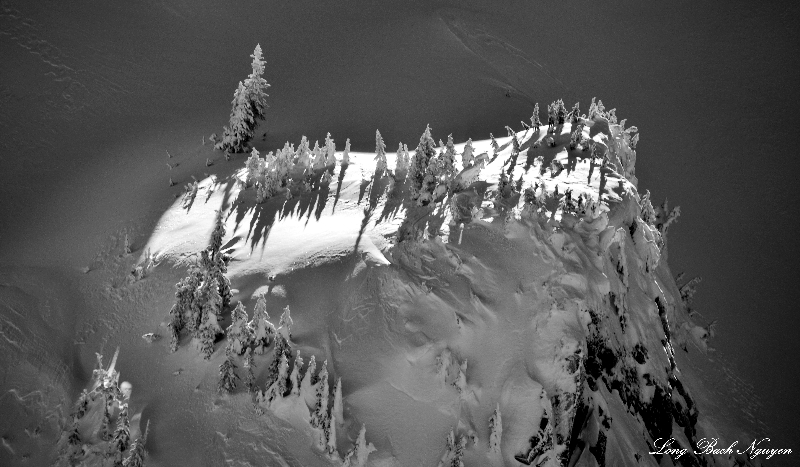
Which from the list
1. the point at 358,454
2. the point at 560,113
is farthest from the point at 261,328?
the point at 560,113

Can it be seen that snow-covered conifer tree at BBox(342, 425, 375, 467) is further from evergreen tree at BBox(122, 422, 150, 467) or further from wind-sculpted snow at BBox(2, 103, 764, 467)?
evergreen tree at BBox(122, 422, 150, 467)

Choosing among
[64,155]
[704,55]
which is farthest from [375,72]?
[704,55]

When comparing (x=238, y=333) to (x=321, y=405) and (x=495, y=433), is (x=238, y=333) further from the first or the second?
(x=495, y=433)

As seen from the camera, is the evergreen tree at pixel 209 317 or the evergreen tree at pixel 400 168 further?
the evergreen tree at pixel 400 168

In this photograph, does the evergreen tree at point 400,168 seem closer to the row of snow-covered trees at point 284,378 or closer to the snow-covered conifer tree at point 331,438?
the row of snow-covered trees at point 284,378

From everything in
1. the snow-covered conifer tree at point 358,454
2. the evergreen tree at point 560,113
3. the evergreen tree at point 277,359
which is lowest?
the snow-covered conifer tree at point 358,454

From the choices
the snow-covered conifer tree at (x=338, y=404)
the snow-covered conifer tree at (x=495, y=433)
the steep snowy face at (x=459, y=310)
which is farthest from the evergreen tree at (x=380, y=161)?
the snow-covered conifer tree at (x=495, y=433)
